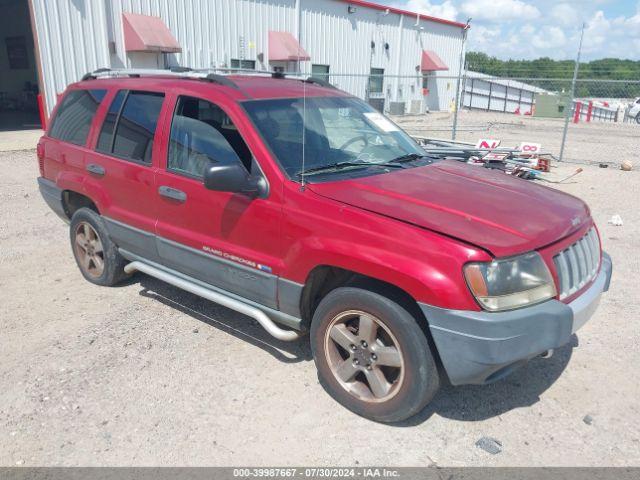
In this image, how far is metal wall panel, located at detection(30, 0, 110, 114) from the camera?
1427cm

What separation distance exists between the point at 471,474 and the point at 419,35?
28.8 meters

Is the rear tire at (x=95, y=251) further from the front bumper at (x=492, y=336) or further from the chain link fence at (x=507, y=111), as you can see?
the chain link fence at (x=507, y=111)

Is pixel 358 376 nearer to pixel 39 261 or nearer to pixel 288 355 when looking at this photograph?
pixel 288 355

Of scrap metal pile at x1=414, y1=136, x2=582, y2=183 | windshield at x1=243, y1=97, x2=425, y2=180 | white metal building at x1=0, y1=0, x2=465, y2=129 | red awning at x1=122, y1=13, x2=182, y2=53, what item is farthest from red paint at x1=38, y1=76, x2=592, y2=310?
red awning at x1=122, y1=13, x2=182, y2=53

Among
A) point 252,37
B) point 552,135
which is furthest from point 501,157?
point 252,37

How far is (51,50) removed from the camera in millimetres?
14523

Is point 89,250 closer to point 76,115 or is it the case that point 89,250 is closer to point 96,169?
point 96,169

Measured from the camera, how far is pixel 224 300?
3881mm

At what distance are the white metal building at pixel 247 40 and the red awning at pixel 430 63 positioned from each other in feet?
0.23

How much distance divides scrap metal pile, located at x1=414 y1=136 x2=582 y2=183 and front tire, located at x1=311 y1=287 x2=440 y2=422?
7412mm

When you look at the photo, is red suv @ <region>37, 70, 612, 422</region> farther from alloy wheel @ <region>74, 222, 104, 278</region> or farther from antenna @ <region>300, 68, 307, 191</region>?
alloy wheel @ <region>74, 222, 104, 278</region>

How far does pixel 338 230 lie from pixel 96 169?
105 inches

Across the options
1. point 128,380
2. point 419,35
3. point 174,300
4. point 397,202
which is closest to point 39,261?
point 174,300

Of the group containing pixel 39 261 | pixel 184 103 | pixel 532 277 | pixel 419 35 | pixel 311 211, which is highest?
pixel 419 35
